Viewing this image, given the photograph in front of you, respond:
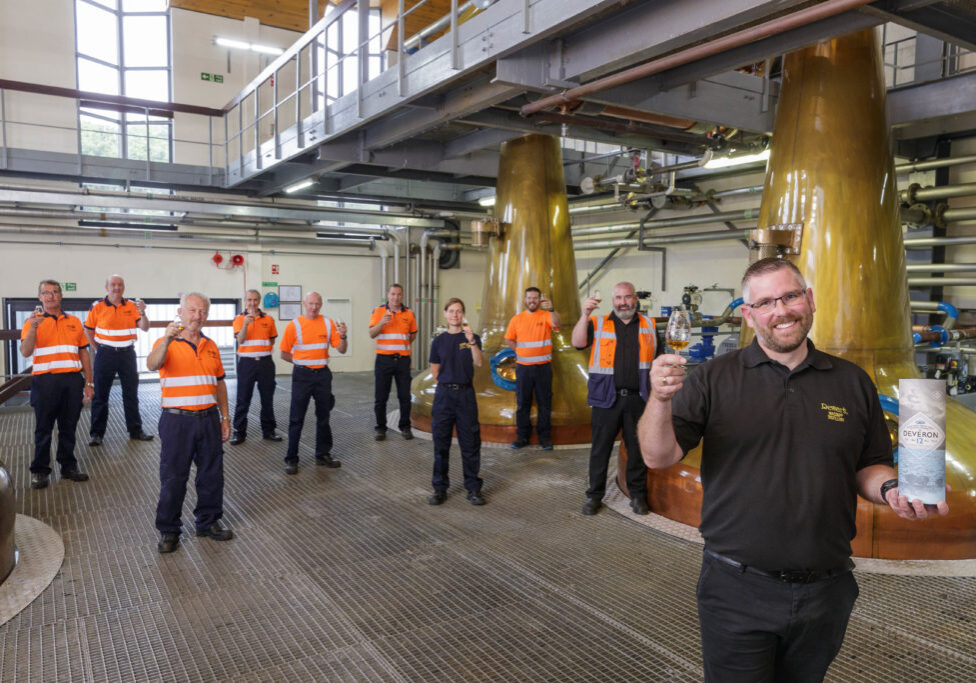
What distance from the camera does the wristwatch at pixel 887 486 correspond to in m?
1.70

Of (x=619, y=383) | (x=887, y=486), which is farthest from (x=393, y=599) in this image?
(x=887, y=486)

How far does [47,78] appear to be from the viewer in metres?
10.7

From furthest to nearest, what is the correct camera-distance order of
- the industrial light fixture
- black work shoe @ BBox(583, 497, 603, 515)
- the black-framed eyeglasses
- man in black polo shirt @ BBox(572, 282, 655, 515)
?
1. the industrial light fixture
2. black work shoe @ BBox(583, 497, 603, 515)
3. man in black polo shirt @ BBox(572, 282, 655, 515)
4. the black-framed eyeglasses

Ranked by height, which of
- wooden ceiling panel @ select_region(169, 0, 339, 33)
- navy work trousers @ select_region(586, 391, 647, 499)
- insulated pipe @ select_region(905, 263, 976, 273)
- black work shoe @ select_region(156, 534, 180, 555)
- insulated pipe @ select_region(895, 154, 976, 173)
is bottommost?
black work shoe @ select_region(156, 534, 180, 555)

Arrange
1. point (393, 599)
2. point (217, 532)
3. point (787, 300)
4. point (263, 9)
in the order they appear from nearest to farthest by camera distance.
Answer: point (787, 300) < point (393, 599) < point (217, 532) < point (263, 9)

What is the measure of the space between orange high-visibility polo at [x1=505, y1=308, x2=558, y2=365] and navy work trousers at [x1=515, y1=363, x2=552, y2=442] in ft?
0.27

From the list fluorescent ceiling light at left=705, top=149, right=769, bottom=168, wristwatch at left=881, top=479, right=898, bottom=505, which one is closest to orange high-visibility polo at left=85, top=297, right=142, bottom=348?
fluorescent ceiling light at left=705, top=149, right=769, bottom=168

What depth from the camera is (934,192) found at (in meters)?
7.28

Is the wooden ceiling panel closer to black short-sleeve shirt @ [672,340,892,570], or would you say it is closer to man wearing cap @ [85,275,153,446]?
man wearing cap @ [85,275,153,446]

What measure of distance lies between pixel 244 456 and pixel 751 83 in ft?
19.5

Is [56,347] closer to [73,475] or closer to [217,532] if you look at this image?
[73,475]

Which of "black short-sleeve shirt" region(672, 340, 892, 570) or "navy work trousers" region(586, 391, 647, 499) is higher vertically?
"black short-sleeve shirt" region(672, 340, 892, 570)

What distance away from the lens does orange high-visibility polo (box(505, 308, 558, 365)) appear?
686 cm

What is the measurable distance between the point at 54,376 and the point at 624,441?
457cm
